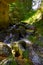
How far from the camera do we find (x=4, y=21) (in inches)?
543

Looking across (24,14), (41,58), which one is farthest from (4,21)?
(41,58)

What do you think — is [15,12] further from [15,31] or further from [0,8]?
[15,31]

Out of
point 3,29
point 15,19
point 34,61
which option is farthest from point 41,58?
point 15,19

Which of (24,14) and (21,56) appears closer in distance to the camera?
(21,56)

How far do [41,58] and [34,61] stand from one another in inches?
13.6

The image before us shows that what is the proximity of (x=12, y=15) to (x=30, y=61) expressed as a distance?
36.9ft

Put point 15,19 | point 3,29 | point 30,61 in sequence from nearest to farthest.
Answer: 1. point 30,61
2. point 3,29
3. point 15,19

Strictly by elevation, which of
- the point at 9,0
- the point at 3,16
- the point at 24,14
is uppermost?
the point at 9,0

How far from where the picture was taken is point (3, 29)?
13258mm

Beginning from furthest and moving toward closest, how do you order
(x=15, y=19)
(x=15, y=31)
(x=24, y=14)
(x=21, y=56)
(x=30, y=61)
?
(x=24, y=14), (x=15, y=19), (x=15, y=31), (x=21, y=56), (x=30, y=61)

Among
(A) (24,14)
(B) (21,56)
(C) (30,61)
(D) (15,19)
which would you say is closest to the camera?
(C) (30,61)

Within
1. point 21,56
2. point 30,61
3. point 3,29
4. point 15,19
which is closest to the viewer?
point 30,61

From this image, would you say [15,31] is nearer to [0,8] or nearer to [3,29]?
[3,29]

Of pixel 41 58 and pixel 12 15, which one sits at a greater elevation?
pixel 41 58
